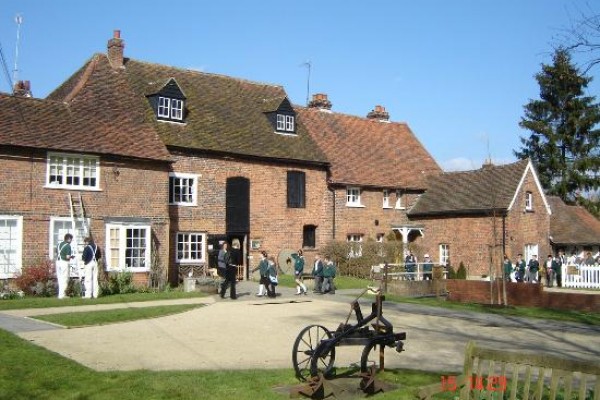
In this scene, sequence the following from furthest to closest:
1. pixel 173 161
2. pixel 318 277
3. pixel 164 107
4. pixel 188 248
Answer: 1. pixel 164 107
2. pixel 188 248
3. pixel 173 161
4. pixel 318 277

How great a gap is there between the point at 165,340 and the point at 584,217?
37.6 metres

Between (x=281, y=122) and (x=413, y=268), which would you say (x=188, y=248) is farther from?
(x=413, y=268)

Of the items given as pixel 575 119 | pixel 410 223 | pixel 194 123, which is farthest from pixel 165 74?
pixel 575 119

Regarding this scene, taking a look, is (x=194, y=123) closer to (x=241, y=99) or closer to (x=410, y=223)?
(x=241, y=99)

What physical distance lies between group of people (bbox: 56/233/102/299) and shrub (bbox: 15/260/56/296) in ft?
2.57

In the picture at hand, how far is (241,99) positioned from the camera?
35.7m

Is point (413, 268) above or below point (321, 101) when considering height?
below

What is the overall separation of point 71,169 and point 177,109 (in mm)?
7253

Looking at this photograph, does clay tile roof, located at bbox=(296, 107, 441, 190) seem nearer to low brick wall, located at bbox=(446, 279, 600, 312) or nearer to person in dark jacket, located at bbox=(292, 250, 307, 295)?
person in dark jacket, located at bbox=(292, 250, 307, 295)

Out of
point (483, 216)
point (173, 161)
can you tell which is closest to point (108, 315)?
point (173, 161)

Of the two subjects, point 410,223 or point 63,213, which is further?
point 410,223

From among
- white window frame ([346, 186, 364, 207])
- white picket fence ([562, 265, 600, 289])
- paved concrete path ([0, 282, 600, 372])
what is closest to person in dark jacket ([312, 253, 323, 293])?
paved concrete path ([0, 282, 600, 372])

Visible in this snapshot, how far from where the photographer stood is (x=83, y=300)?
21438 mm

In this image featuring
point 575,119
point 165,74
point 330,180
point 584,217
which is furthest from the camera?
point 575,119
